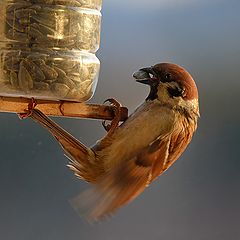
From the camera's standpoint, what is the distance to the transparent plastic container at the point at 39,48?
4090mm

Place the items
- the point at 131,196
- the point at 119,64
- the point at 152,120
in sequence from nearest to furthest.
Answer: the point at 131,196 → the point at 152,120 → the point at 119,64

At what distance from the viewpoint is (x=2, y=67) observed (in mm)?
4125

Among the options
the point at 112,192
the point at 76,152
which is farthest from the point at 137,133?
the point at 112,192

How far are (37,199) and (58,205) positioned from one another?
0.12 m

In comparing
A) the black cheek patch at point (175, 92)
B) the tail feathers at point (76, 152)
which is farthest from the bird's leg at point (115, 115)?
the black cheek patch at point (175, 92)

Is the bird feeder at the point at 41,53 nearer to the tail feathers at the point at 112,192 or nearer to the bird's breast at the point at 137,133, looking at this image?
the bird's breast at the point at 137,133

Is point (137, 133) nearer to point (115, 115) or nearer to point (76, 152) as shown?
point (115, 115)

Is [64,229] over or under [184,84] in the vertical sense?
under

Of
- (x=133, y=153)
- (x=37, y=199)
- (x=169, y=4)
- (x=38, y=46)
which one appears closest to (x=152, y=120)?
(x=133, y=153)

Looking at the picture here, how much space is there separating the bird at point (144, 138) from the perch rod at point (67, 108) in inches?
1.3

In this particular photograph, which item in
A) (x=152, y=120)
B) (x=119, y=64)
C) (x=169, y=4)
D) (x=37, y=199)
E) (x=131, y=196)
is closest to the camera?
(x=131, y=196)

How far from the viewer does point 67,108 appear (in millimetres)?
4090

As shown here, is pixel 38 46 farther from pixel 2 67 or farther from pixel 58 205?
pixel 58 205

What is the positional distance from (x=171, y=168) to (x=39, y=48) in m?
2.32
